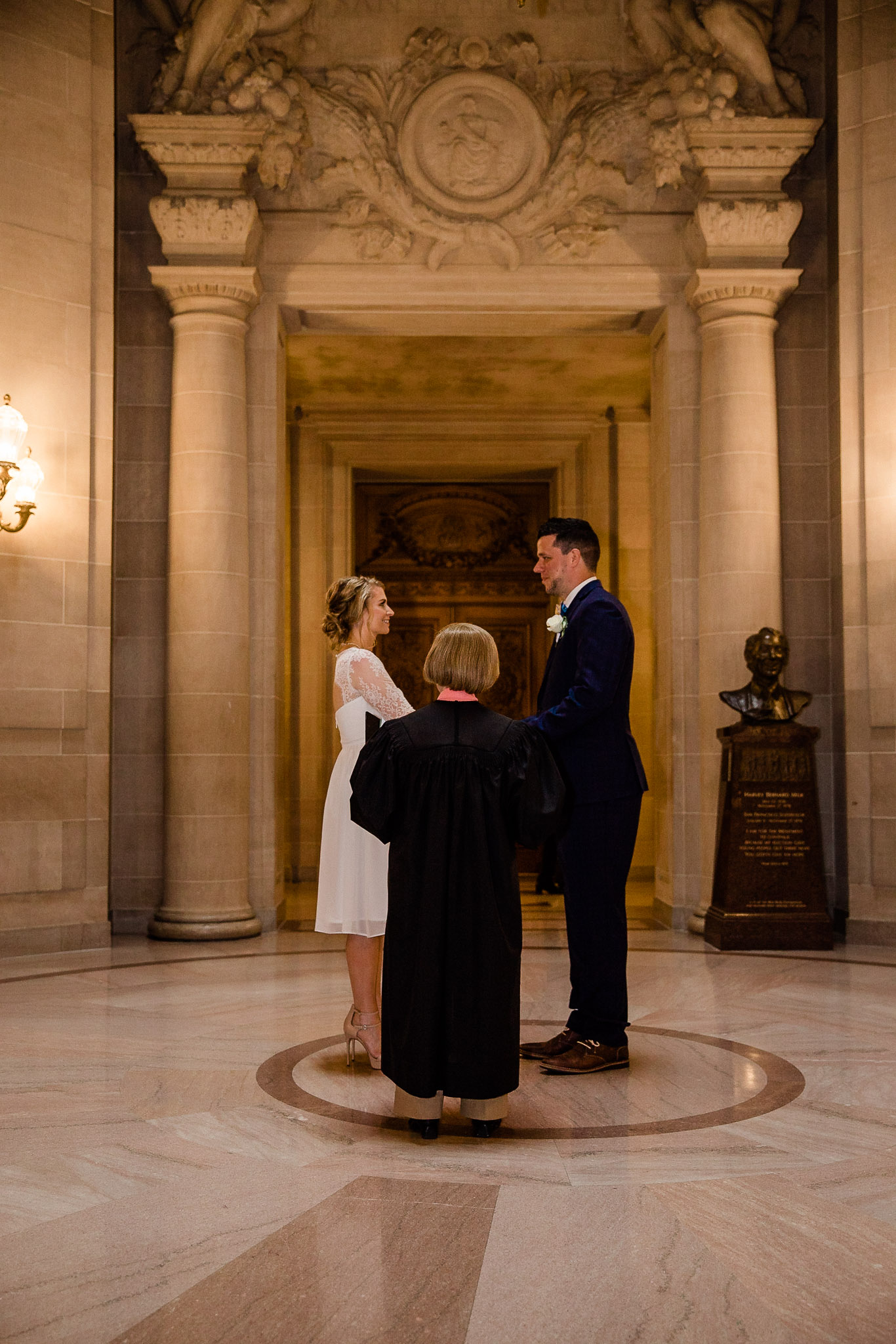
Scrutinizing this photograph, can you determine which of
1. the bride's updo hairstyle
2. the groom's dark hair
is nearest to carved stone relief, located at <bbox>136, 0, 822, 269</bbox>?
the groom's dark hair

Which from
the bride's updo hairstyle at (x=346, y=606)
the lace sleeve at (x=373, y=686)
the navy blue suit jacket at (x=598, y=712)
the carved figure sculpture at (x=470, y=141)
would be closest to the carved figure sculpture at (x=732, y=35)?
the carved figure sculpture at (x=470, y=141)

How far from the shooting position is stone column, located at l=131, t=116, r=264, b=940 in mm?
7828

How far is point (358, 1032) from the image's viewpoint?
4230 mm

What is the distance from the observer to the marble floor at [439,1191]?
235 cm

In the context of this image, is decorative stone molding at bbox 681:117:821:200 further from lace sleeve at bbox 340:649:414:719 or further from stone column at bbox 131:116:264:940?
lace sleeve at bbox 340:649:414:719

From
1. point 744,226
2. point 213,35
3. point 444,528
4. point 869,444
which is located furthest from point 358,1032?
point 444,528

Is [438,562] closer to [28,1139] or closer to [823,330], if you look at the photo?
[823,330]

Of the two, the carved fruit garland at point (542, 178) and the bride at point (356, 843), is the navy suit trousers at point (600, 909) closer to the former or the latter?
the bride at point (356, 843)

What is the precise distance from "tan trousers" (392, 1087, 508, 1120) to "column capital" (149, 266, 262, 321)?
19.7ft

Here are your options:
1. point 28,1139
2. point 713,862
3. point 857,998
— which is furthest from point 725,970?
point 28,1139

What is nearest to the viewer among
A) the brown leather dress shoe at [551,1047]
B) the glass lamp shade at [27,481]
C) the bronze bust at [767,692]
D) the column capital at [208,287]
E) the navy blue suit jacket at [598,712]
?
the navy blue suit jacket at [598,712]

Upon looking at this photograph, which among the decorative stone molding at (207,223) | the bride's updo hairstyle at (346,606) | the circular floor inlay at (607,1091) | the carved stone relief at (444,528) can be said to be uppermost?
the decorative stone molding at (207,223)

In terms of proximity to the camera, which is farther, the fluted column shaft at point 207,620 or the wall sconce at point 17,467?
the fluted column shaft at point 207,620

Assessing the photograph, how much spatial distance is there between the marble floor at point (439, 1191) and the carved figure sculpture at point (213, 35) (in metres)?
6.09
